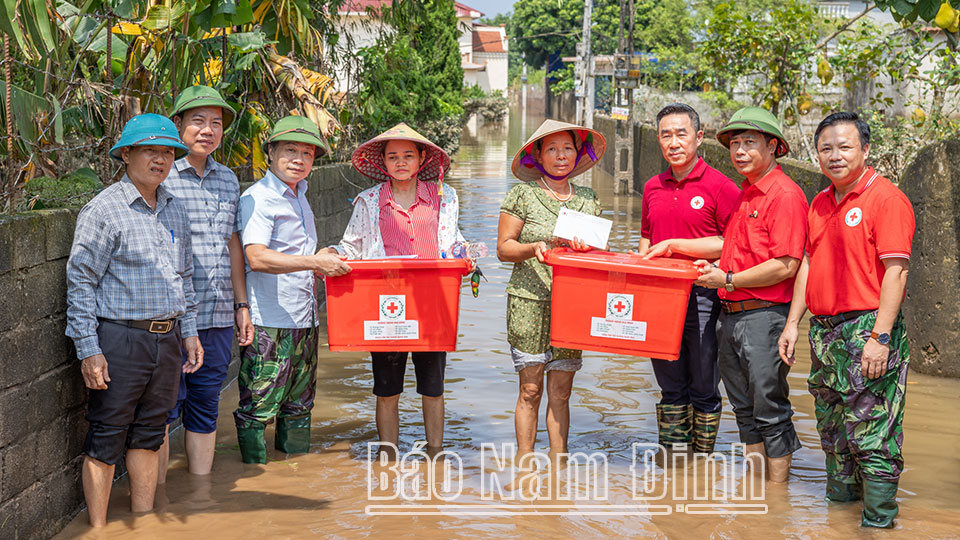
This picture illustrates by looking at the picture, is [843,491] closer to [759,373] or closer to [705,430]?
[759,373]

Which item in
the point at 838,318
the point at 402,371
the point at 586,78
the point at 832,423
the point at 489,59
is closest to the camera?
the point at 838,318

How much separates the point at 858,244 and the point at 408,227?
2.21 m

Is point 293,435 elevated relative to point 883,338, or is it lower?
lower

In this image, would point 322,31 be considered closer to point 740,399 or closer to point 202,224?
point 202,224

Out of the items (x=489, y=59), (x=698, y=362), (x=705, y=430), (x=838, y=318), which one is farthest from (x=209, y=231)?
(x=489, y=59)

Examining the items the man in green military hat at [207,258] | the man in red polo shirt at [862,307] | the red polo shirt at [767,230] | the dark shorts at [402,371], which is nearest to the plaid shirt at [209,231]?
the man in green military hat at [207,258]

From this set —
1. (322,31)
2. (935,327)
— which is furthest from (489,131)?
(935,327)

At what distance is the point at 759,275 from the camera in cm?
477

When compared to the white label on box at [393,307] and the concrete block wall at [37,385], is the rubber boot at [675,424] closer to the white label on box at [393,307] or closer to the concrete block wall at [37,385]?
the white label on box at [393,307]

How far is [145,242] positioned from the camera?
429 cm

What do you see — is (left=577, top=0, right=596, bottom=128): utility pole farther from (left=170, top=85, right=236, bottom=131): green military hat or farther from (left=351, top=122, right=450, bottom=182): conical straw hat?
(left=170, top=85, right=236, bottom=131): green military hat

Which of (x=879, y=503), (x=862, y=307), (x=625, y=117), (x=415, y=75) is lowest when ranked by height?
(x=879, y=503)

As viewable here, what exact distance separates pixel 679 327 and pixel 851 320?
2.63 feet

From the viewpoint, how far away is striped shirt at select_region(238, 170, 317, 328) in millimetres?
5078
